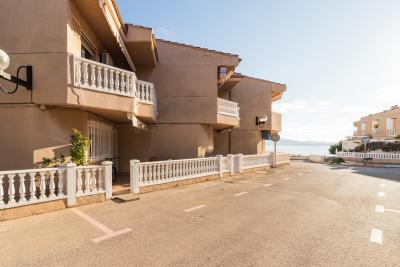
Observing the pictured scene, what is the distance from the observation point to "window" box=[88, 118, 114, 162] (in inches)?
370

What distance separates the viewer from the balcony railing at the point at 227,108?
13.5 m

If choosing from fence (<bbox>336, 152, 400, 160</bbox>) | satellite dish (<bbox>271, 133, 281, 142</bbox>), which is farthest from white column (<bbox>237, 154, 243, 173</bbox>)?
fence (<bbox>336, 152, 400, 160</bbox>)

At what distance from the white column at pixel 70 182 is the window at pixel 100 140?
2.67 m

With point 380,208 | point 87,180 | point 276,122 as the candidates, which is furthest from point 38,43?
point 276,122

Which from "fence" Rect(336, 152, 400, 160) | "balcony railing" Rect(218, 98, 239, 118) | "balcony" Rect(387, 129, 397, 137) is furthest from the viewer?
"balcony" Rect(387, 129, 397, 137)

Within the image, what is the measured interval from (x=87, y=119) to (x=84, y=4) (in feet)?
12.8

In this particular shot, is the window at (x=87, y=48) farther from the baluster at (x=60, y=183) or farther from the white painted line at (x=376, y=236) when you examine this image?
the white painted line at (x=376, y=236)

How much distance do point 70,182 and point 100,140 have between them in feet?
13.9

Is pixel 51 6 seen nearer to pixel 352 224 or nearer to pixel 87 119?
pixel 87 119

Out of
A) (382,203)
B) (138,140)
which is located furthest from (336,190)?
(138,140)

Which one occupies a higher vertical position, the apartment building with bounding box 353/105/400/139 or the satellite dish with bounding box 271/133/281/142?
the apartment building with bounding box 353/105/400/139

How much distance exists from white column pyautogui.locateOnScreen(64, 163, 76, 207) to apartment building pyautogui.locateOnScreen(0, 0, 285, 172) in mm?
1476

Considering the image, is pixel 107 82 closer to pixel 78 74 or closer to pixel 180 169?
pixel 78 74

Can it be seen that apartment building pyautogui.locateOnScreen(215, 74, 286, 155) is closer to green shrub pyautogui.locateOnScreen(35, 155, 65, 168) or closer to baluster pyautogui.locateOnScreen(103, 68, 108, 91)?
baluster pyautogui.locateOnScreen(103, 68, 108, 91)
